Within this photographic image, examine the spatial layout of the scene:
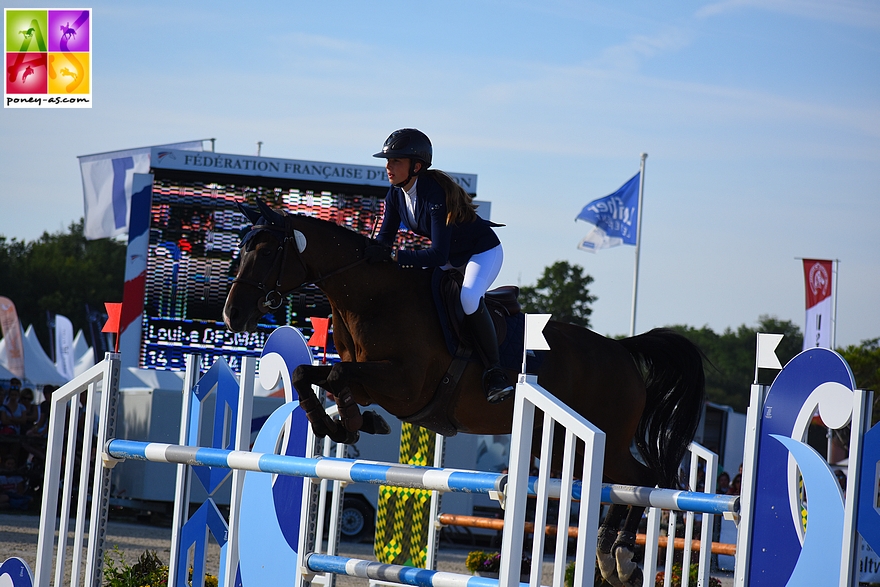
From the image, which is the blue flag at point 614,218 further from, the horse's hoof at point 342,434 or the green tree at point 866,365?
the horse's hoof at point 342,434

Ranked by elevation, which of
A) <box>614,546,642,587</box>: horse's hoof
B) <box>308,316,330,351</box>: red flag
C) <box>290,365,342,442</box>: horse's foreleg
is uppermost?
<box>308,316,330,351</box>: red flag

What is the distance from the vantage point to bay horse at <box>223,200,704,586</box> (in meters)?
3.90

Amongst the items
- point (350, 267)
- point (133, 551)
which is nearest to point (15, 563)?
point (350, 267)

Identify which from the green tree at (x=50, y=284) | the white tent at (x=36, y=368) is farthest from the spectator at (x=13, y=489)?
the green tree at (x=50, y=284)

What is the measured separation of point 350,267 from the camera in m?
4.09

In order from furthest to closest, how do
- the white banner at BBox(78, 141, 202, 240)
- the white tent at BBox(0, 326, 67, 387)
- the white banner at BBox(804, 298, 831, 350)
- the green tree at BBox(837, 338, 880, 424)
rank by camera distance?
the green tree at BBox(837, 338, 880, 424) < the white tent at BBox(0, 326, 67, 387) < the white banner at BBox(804, 298, 831, 350) < the white banner at BBox(78, 141, 202, 240)

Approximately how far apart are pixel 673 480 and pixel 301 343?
1.88 m

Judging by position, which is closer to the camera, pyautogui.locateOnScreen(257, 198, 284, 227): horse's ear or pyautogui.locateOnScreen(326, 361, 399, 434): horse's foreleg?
pyautogui.locateOnScreen(326, 361, 399, 434): horse's foreleg

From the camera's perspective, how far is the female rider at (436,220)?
4.09 metres

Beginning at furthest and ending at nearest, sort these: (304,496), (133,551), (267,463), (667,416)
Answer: (133,551)
(667,416)
(304,496)
(267,463)

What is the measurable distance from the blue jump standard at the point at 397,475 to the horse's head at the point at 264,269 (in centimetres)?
53

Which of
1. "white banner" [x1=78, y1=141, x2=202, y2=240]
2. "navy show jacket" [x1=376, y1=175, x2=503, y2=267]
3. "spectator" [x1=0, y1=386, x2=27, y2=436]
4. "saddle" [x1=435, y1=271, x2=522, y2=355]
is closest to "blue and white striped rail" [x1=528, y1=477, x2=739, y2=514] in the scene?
"saddle" [x1=435, y1=271, x2=522, y2=355]

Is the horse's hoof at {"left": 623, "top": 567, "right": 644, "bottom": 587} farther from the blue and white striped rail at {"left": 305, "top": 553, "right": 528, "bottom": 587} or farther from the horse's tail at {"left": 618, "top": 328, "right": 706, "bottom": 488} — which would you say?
the blue and white striped rail at {"left": 305, "top": 553, "right": 528, "bottom": 587}

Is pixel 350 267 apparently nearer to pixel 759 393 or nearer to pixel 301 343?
pixel 301 343
